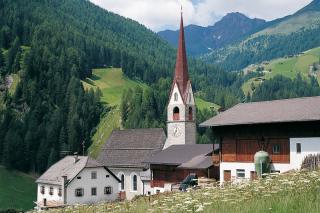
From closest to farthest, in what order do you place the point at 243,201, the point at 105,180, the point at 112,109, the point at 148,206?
the point at 243,201
the point at 148,206
the point at 105,180
the point at 112,109

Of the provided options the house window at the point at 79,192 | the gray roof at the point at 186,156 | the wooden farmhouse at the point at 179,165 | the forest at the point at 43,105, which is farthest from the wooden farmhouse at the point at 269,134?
the forest at the point at 43,105

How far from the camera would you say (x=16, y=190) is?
3834 inches

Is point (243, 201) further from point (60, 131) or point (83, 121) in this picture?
point (83, 121)

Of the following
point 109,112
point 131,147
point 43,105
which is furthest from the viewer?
point 109,112

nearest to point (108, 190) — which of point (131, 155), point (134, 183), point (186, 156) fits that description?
point (134, 183)

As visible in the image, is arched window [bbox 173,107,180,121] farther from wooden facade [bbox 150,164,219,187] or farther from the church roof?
wooden facade [bbox 150,164,219,187]

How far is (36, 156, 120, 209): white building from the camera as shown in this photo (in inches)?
2653

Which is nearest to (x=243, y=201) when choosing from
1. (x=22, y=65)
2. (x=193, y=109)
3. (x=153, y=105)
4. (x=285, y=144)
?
(x=285, y=144)

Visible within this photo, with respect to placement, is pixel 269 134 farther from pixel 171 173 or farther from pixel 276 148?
pixel 171 173

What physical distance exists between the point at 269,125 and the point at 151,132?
38.5 m

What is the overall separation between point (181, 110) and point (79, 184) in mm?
19256

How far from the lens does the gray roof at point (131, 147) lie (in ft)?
249

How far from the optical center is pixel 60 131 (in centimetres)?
13662

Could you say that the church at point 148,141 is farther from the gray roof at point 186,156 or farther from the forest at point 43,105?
the forest at point 43,105
